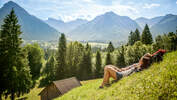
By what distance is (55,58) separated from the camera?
57.9 m

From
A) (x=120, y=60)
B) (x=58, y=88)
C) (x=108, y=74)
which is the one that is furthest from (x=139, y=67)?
(x=120, y=60)

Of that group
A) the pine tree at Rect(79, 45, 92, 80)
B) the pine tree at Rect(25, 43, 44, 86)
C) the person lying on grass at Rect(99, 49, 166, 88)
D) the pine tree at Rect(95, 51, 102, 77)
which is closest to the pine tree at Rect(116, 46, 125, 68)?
the pine tree at Rect(95, 51, 102, 77)

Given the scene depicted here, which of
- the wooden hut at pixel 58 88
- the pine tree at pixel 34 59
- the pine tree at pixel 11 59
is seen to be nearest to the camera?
the wooden hut at pixel 58 88

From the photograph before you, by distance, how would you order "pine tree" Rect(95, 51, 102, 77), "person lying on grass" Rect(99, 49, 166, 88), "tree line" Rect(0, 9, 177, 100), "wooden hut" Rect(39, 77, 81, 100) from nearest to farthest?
"person lying on grass" Rect(99, 49, 166, 88) → "wooden hut" Rect(39, 77, 81, 100) → "tree line" Rect(0, 9, 177, 100) → "pine tree" Rect(95, 51, 102, 77)

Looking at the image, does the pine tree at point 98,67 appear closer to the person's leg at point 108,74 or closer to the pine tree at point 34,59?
the pine tree at point 34,59

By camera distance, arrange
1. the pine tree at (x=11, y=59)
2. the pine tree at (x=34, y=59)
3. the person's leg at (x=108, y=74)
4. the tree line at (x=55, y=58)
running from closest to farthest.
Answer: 1. the person's leg at (x=108, y=74)
2. the pine tree at (x=11, y=59)
3. the tree line at (x=55, y=58)
4. the pine tree at (x=34, y=59)

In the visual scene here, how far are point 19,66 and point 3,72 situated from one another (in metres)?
2.97

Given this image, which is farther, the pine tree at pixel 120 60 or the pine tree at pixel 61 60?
the pine tree at pixel 61 60

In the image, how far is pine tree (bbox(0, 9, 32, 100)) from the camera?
2455 centimetres

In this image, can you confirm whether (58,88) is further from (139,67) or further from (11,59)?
(139,67)

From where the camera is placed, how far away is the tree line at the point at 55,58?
24.9 m

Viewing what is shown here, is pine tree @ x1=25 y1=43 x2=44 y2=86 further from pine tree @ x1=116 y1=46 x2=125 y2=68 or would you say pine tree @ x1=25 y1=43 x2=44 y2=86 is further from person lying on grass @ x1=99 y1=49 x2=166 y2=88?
person lying on grass @ x1=99 y1=49 x2=166 y2=88

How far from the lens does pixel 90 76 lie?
5516 cm

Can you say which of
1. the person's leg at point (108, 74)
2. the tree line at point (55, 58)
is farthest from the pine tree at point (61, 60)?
the person's leg at point (108, 74)
